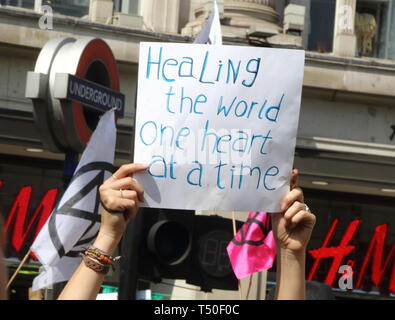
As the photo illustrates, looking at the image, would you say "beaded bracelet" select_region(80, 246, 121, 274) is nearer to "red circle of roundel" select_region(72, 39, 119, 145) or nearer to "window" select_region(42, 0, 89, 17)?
"red circle of roundel" select_region(72, 39, 119, 145)

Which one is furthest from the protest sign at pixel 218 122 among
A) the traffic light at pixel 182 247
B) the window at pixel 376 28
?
the window at pixel 376 28

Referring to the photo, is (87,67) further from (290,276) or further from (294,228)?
(290,276)

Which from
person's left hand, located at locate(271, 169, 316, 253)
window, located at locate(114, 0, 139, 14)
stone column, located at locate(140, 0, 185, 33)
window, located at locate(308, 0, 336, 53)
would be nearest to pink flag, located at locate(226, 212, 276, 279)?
person's left hand, located at locate(271, 169, 316, 253)

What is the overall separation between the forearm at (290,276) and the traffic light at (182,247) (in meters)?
2.94

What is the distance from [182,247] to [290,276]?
3.22m

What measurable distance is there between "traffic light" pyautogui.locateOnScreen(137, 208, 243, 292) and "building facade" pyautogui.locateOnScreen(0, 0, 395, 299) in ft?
22.1

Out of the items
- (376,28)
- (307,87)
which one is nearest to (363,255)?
(307,87)

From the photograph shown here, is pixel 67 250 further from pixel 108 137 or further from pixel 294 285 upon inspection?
pixel 294 285

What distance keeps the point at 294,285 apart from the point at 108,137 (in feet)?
9.15

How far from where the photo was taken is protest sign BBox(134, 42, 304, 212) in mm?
Answer: 3797

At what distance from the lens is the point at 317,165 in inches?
569

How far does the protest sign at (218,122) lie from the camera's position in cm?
380

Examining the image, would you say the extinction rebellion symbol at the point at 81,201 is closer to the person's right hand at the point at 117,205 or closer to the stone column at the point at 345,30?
the person's right hand at the point at 117,205
